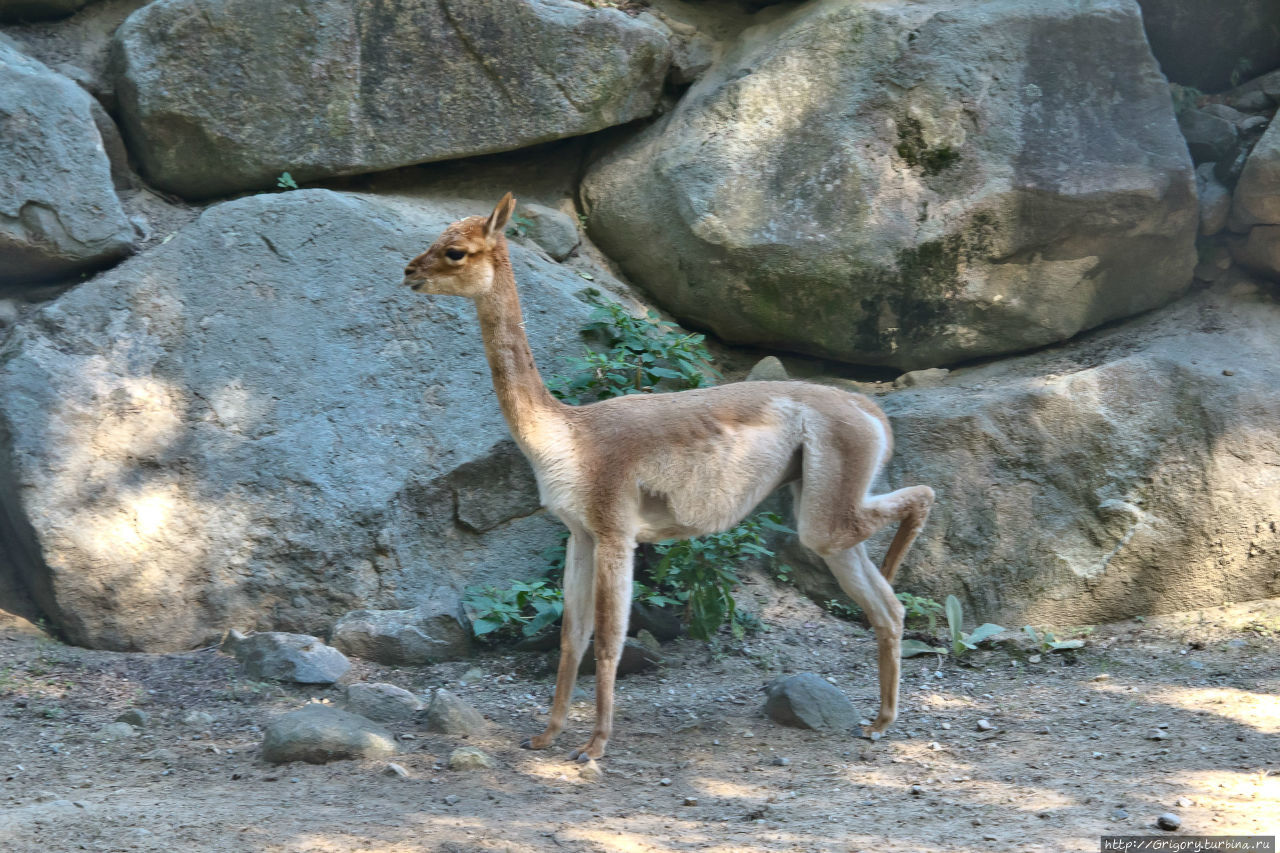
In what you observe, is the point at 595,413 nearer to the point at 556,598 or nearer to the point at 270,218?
the point at 556,598

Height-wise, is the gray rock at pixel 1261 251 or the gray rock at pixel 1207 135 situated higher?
the gray rock at pixel 1207 135

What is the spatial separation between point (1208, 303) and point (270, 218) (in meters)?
5.72

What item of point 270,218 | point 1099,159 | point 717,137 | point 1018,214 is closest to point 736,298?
point 717,137

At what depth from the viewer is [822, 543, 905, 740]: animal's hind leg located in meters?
4.79

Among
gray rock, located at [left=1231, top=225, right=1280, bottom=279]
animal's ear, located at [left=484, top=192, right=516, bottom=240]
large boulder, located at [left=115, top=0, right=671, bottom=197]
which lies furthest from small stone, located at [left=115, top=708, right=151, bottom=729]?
gray rock, located at [left=1231, top=225, right=1280, bottom=279]

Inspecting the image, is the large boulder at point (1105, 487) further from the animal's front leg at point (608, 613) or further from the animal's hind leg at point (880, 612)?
the animal's front leg at point (608, 613)

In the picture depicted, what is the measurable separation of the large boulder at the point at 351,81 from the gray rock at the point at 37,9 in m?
0.60

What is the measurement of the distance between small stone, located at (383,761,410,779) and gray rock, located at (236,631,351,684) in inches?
41.6

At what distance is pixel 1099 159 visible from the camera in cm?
657

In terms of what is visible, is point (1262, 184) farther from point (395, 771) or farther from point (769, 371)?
point (395, 771)

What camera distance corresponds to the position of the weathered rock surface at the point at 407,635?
5469 millimetres

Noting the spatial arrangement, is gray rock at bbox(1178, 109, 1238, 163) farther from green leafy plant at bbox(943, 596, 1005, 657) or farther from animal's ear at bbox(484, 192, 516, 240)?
animal's ear at bbox(484, 192, 516, 240)

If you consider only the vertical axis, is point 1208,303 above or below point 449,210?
below

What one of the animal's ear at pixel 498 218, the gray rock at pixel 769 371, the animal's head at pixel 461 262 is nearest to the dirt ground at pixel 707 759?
the gray rock at pixel 769 371
